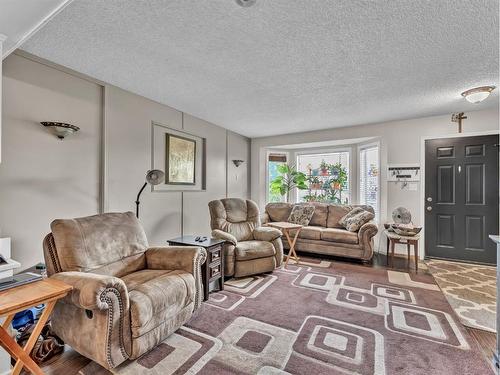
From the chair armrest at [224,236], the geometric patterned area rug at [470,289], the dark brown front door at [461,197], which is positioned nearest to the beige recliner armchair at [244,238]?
the chair armrest at [224,236]

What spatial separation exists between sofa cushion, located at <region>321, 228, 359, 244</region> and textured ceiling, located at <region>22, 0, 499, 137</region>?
2.05 meters

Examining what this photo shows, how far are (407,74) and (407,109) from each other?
1402 millimetres

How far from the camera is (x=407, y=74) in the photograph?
8.66 ft

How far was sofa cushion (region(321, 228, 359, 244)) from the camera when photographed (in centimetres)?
405

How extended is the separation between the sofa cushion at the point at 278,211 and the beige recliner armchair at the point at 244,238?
3.83 feet

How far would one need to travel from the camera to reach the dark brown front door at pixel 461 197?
3816 millimetres

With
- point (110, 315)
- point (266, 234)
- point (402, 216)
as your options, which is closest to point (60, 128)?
point (110, 315)

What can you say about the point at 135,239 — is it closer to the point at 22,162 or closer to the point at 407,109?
the point at 22,162

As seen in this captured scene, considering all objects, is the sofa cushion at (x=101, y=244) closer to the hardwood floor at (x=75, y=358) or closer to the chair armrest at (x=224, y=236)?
the hardwood floor at (x=75, y=358)

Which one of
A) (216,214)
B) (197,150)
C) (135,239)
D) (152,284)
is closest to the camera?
(152,284)

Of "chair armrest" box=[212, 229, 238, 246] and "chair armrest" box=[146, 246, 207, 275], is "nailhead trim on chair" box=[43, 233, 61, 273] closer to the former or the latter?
"chair armrest" box=[146, 246, 207, 275]

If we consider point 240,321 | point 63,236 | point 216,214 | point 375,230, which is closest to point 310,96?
point 216,214

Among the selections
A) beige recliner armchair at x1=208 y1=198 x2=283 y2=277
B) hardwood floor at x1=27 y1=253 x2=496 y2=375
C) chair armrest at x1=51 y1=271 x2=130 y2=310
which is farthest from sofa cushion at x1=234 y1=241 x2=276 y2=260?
hardwood floor at x1=27 y1=253 x2=496 y2=375

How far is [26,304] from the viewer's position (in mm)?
1318
